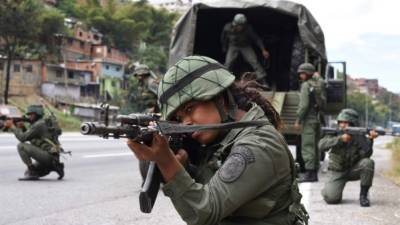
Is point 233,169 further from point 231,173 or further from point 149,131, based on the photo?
point 149,131

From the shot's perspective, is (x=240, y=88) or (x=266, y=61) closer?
(x=240, y=88)

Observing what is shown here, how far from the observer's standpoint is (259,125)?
2.52 m

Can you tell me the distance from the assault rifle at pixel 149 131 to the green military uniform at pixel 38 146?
7294 mm

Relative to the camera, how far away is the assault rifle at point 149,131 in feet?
7.19

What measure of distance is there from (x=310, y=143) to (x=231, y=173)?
26.5 ft

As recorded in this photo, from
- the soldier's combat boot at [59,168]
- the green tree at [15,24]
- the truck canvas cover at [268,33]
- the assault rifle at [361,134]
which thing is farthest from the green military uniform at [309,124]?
the green tree at [15,24]

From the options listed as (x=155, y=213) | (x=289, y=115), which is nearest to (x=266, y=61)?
(x=289, y=115)

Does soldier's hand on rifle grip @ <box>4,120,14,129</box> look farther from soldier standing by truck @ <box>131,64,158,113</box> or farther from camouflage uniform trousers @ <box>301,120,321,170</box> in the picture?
camouflage uniform trousers @ <box>301,120,321,170</box>

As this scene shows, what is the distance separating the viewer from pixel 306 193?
8.42 meters

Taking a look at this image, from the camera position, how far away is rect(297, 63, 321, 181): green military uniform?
9977 millimetres

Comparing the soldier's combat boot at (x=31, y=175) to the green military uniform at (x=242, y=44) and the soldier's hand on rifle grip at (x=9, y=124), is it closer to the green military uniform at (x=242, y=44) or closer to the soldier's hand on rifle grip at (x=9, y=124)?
the soldier's hand on rifle grip at (x=9, y=124)

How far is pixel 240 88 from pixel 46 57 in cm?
5619

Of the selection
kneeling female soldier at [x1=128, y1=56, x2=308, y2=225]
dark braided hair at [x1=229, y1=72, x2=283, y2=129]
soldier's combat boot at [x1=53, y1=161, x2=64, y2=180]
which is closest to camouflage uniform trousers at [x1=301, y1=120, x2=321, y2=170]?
soldier's combat boot at [x1=53, y1=161, x2=64, y2=180]

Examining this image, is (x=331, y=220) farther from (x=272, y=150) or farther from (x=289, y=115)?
(x=289, y=115)
